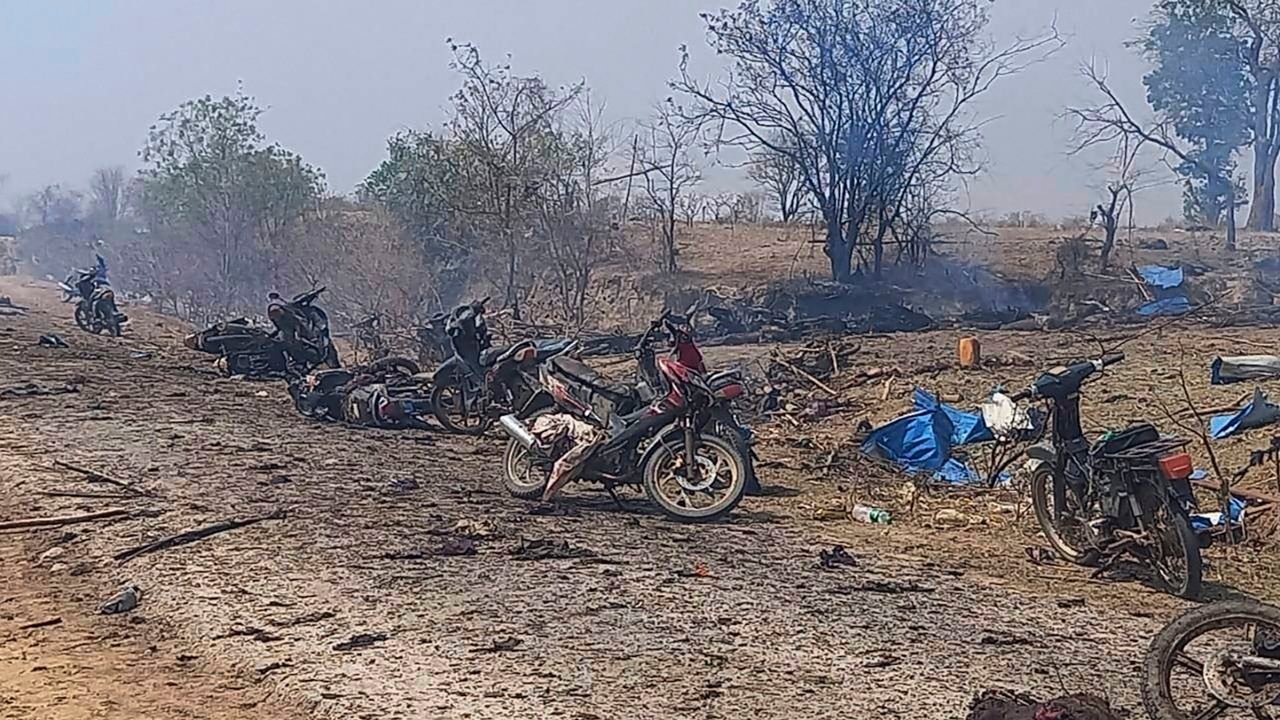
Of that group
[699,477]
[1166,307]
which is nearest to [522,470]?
[699,477]

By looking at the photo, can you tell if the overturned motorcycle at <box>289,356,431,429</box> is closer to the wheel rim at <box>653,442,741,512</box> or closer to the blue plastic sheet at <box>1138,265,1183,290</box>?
the wheel rim at <box>653,442,741,512</box>

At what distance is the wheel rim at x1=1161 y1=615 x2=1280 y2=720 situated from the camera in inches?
170

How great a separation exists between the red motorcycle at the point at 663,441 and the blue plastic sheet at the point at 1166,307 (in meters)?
16.7

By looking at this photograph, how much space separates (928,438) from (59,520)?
7429 millimetres

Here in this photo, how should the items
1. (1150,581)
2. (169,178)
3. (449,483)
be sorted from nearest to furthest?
(1150,581)
(449,483)
(169,178)

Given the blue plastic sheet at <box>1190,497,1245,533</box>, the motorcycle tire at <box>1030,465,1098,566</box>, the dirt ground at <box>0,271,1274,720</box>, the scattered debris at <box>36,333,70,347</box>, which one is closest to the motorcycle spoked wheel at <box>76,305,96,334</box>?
the scattered debris at <box>36,333,70,347</box>

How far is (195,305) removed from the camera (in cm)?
3662

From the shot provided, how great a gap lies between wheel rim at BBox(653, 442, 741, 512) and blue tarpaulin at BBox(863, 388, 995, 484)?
3508mm

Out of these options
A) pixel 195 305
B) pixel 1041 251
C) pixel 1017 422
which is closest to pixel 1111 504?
pixel 1017 422

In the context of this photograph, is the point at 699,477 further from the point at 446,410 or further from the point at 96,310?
the point at 96,310

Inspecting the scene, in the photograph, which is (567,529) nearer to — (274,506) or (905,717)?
(274,506)

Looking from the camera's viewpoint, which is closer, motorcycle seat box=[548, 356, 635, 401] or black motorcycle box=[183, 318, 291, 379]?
motorcycle seat box=[548, 356, 635, 401]

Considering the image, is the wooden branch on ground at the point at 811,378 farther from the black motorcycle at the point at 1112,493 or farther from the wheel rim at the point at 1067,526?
the wheel rim at the point at 1067,526

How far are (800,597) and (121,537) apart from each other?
Result: 388 cm
